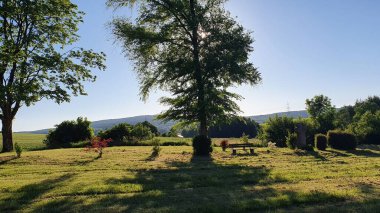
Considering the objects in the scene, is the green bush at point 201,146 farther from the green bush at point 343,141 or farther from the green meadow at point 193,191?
the green bush at point 343,141

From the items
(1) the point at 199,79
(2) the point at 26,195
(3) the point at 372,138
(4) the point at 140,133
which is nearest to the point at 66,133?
(4) the point at 140,133

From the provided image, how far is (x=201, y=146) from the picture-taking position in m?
27.9

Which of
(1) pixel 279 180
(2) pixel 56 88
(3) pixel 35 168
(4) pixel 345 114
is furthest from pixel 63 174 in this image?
(4) pixel 345 114

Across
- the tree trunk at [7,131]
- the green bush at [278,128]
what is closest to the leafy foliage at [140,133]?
the green bush at [278,128]

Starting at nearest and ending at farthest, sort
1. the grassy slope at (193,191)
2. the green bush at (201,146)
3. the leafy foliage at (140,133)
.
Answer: the grassy slope at (193,191) < the green bush at (201,146) < the leafy foliage at (140,133)

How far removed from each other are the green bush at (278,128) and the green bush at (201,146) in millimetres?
16106

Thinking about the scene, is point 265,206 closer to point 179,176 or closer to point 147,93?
point 179,176

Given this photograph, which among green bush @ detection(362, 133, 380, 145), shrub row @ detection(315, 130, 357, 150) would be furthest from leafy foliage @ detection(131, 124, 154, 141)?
green bush @ detection(362, 133, 380, 145)

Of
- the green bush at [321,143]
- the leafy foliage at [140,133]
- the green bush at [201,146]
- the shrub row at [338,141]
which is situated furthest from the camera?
the leafy foliage at [140,133]

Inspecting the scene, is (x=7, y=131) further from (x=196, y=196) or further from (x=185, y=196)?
(x=196, y=196)

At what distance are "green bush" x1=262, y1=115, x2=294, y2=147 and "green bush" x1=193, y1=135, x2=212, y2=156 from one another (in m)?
16.1

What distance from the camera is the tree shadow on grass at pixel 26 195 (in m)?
10.1

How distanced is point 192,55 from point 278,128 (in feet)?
54.3

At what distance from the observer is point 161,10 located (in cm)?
3175
